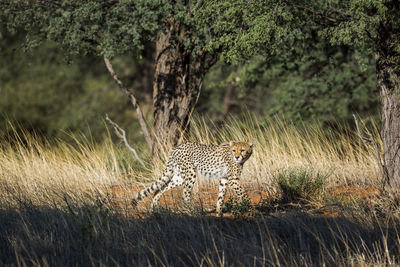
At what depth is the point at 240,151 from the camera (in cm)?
661

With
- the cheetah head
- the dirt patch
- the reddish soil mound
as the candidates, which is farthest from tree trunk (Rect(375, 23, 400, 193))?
the cheetah head

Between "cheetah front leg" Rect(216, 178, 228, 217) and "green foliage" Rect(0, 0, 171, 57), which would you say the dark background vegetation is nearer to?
"green foliage" Rect(0, 0, 171, 57)

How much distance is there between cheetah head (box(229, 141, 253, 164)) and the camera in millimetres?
6539

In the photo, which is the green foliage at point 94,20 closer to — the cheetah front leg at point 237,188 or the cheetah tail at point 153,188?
the cheetah tail at point 153,188

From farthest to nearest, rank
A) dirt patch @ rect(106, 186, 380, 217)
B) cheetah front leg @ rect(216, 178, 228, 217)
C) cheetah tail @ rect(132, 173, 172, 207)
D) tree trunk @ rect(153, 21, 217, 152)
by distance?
tree trunk @ rect(153, 21, 217, 152)
cheetah tail @ rect(132, 173, 172, 207)
cheetah front leg @ rect(216, 178, 228, 217)
dirt patch @ rect(106, 186, 380, 217)

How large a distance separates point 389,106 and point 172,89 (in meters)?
4.14

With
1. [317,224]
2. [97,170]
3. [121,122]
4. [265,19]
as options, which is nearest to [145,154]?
[97,170]

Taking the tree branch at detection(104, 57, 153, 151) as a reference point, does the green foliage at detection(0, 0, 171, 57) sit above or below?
above

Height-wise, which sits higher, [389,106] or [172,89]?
[172,89]

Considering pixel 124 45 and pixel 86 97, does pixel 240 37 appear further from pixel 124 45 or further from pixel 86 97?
pixel 86 97

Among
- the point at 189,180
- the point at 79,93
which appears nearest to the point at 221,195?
the point at 189,180

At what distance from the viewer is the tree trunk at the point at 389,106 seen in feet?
20.4

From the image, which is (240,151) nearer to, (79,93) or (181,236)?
(181,236)

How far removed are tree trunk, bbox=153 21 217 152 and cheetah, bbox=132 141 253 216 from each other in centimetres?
195
